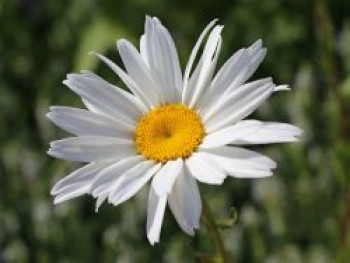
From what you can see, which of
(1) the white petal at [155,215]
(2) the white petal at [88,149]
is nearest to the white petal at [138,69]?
(2) the white petal at [88,149]

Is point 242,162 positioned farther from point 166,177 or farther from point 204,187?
point 204,187

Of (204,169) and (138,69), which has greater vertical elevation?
(138,69)

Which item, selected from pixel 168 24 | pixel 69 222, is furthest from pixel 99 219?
pixel 168 24

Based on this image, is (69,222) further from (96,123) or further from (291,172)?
(96,123)

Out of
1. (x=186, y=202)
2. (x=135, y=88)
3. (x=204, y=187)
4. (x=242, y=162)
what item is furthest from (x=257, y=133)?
(x=204, y=187)

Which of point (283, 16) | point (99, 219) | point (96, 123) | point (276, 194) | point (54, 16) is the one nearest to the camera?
point (96, 123)
